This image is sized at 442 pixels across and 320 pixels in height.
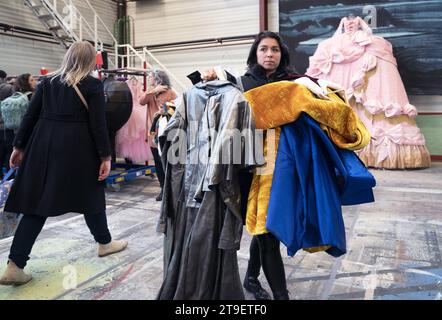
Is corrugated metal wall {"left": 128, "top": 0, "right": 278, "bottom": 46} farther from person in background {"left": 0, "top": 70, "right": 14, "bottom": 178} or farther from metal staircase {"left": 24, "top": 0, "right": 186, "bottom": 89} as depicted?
person in background {"left": 0, "top": 70, "right": 14, "bottom": 178}

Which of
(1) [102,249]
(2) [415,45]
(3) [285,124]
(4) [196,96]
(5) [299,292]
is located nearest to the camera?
(3) [285,124]

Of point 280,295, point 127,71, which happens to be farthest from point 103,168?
point 127,71

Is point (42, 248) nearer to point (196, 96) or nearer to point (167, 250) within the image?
point (167, 250)

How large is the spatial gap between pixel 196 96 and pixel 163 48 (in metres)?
8.61

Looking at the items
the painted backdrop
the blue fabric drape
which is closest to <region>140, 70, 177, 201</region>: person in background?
the blue fabric drape

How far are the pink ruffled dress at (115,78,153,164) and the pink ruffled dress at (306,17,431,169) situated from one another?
11.6 feet

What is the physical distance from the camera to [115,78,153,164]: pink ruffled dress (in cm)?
530

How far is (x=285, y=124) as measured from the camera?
1801mm

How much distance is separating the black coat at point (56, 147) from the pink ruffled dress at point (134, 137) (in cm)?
283

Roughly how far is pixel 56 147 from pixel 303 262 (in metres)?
1.81

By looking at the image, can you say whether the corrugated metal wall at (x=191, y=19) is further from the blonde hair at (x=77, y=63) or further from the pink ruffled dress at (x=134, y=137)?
the blonde hair at (x=77, y=63)

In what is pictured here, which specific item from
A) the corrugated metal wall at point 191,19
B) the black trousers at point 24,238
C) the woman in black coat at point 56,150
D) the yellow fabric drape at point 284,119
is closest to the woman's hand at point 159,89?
the woman in black coat at point 56,150
